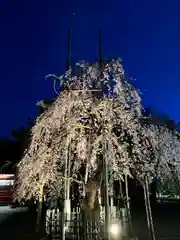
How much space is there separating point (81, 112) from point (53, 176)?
2694 mm

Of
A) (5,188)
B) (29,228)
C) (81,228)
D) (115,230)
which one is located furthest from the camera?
(5,188)

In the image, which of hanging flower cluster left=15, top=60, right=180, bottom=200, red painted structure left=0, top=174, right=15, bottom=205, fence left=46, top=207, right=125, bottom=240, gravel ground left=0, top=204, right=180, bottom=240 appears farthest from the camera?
red painted structure left=0, top=174, right=15, bottom=205

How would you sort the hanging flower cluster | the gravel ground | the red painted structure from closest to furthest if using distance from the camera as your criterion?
the hanging flower cluster
the gravel ground
the red painted structure

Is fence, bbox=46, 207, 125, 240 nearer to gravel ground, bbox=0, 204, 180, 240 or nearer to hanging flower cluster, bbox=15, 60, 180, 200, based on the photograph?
hanging flower cluster, bbox=15, 60, 180, 200

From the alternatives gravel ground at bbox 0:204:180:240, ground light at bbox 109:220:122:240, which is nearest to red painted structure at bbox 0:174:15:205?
gravel ground at bbox 0:204:180:240

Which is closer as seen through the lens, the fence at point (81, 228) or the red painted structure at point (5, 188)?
the fence at point (81, 228)

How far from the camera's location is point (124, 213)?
11.4 meters

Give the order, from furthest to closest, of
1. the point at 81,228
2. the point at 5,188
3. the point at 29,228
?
the point at 5,188, the point at 29,228, the point at 81,228

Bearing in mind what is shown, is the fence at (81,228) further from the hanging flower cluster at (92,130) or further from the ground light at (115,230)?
the hanging flower cluster at (92,130)

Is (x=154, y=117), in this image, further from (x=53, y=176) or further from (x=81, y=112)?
(x=53, y=176)

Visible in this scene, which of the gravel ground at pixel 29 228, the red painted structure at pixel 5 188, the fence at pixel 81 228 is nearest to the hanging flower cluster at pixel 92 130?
the fence at pixel 81 228

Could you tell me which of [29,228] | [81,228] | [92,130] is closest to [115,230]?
[81,228]

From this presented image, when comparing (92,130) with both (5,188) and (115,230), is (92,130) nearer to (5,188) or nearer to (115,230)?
(115,230)

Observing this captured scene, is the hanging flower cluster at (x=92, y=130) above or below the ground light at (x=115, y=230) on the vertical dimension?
above
